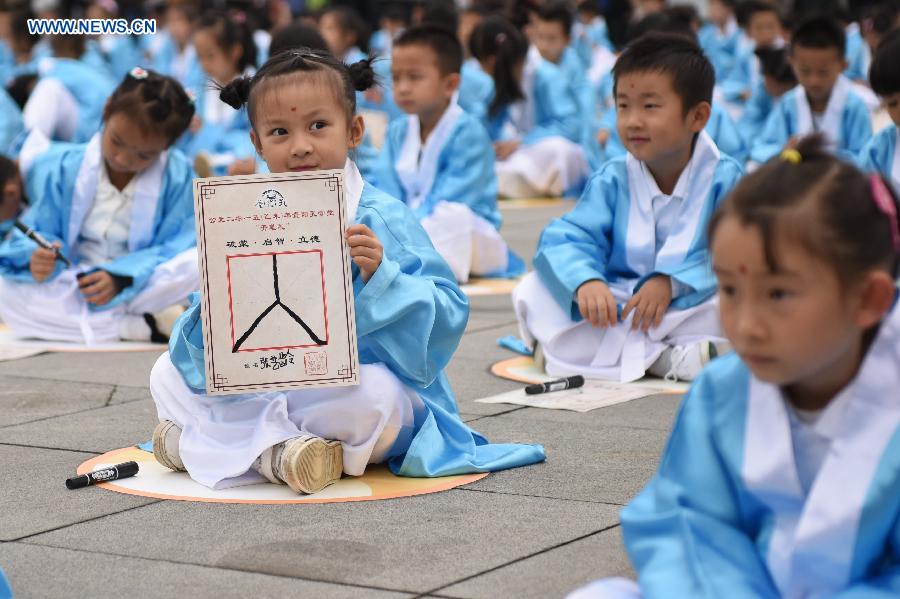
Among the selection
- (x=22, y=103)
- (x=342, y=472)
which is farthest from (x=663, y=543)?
(x=22, y=103)

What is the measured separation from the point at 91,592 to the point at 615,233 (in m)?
2.52

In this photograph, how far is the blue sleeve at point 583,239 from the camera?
4641mm

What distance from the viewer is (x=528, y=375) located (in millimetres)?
4648

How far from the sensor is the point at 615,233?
4.70 m

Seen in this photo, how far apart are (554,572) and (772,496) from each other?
0.59m

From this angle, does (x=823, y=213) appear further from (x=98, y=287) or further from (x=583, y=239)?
(x=98, y=287)

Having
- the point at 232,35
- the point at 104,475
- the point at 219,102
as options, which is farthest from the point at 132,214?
the point at 232,35

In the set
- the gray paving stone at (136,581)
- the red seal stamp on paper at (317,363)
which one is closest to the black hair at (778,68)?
the red seal stamp on paper at (317,363)

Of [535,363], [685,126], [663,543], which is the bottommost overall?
[535,363]

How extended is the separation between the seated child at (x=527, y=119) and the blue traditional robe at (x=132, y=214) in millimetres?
4891

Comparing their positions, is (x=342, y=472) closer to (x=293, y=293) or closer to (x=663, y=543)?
(x=293, y=293)

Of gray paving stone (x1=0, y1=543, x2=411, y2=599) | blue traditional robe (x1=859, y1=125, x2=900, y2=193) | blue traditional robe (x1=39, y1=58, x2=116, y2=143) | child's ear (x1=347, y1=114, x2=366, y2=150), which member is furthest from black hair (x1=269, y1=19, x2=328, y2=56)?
gray paving stone (x1=0, y1=543, x2=411, y2=599)

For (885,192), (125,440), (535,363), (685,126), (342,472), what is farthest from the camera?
(535,363)

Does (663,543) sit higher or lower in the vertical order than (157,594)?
higher
